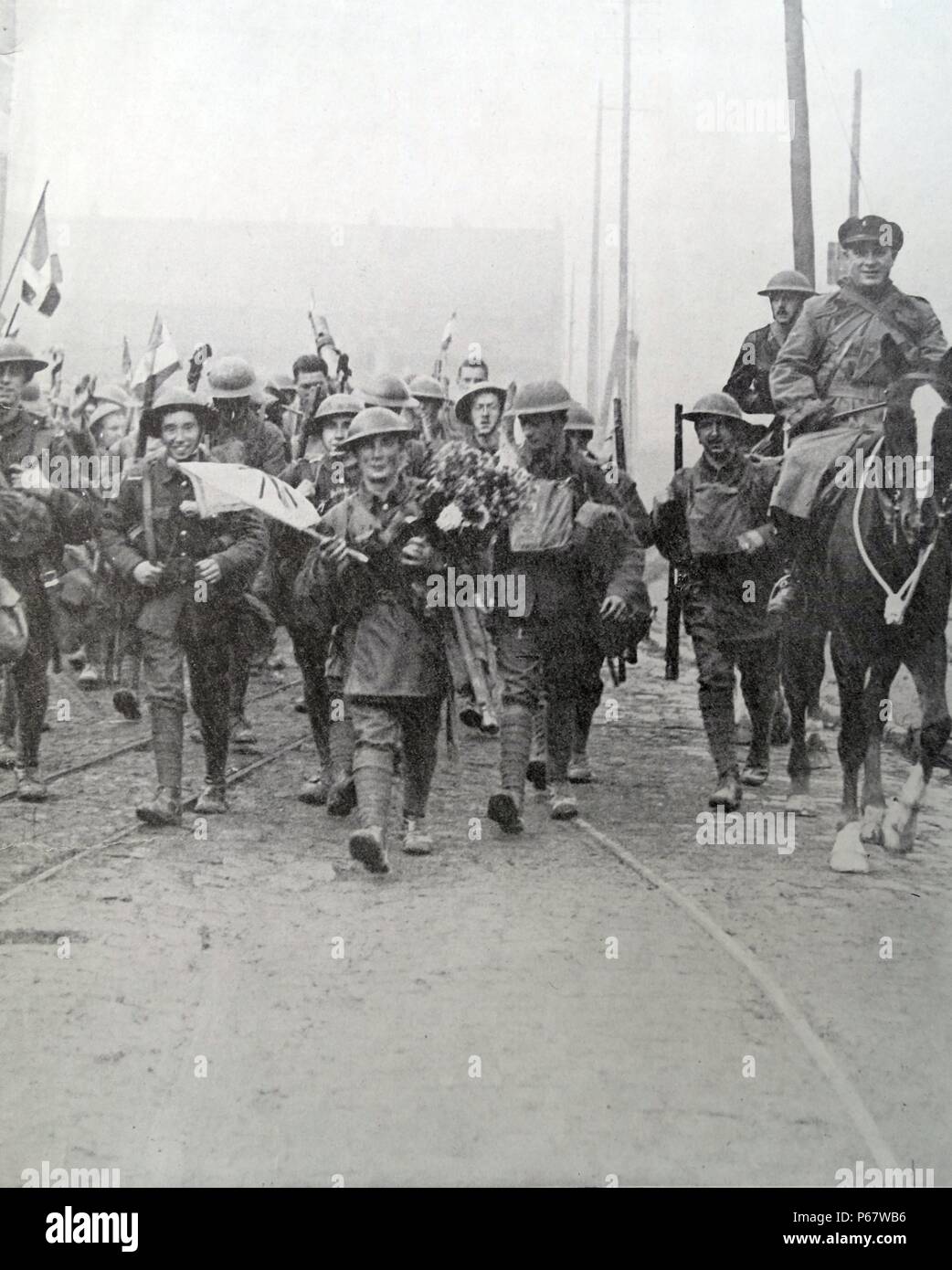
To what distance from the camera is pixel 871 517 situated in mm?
6730

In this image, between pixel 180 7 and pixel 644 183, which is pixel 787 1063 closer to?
pixel 644 183

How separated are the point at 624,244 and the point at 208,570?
222 centimetres

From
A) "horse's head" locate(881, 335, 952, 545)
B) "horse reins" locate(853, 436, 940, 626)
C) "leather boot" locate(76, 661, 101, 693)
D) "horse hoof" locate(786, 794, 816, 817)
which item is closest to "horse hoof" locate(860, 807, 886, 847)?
"horse hoof" locate(786, 794, 816, 817)

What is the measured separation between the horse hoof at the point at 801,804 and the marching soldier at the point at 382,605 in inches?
63.1

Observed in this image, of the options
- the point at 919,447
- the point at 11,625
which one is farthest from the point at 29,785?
the point at 919,447

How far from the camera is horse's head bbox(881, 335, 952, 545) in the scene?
6.24 meters

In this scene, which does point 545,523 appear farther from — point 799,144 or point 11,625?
point 11,625

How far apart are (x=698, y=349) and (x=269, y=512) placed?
207cm

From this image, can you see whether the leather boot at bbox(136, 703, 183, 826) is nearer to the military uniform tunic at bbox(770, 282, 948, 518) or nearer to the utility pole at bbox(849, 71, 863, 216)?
the military uniform tunic at bbox(770, 282, 948, 518)

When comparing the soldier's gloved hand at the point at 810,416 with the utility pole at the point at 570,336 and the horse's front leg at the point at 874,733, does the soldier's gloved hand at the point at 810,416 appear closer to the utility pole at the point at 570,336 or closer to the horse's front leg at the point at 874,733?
the utility pole at the point at 570,336

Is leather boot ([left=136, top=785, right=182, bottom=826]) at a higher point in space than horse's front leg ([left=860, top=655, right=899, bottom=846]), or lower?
lower

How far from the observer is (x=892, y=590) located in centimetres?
670

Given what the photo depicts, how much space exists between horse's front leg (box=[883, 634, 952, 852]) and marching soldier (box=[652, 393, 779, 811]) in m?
1.23
